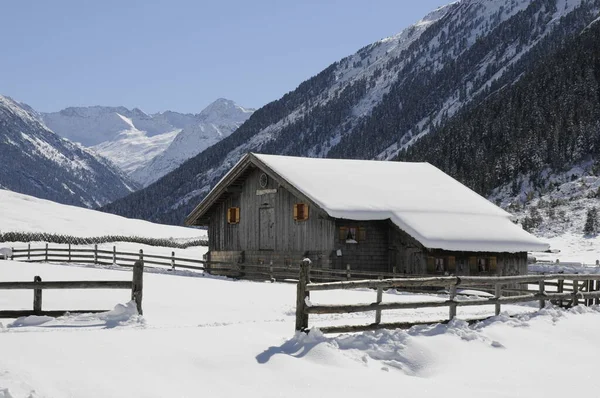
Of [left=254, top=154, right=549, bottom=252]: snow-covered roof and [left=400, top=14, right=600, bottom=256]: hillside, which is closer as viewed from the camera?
[left=254, top=154, right=549, bottom=252]: snow-covered roof

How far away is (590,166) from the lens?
273 feet

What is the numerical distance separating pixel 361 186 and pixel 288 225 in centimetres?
374

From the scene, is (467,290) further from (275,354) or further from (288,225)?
(275,354)

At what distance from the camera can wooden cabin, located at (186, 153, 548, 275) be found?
109 ft

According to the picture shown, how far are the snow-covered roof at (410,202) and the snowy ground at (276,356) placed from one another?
11.9 metres

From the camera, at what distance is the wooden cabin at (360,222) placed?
33094mm

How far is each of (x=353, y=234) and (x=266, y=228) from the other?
5257mm

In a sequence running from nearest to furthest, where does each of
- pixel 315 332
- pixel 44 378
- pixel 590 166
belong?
pixel 44 378
pixel 315 332
pixel 590 166

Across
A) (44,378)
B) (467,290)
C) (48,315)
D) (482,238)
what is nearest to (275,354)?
(44,378)

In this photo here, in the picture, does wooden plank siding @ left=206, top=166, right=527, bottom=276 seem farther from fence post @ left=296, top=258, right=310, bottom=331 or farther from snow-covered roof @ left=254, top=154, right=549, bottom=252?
fence post @ left=296, top=258, right=310, bottom=331

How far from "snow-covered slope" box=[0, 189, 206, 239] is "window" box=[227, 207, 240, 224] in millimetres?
40983

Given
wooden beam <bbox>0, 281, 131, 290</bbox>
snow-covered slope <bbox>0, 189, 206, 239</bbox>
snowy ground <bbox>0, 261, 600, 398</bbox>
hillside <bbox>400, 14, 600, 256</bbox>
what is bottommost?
snowy ground <bbox>0, 261, 600, 398</bbox>

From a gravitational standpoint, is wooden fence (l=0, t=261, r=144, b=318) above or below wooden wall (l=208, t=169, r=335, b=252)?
below

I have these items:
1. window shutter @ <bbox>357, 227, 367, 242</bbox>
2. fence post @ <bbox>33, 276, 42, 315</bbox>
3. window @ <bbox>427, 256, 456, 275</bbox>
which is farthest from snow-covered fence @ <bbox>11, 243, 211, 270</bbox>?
fence post @ <bbox>33, 276, 42, 315</bbox>
